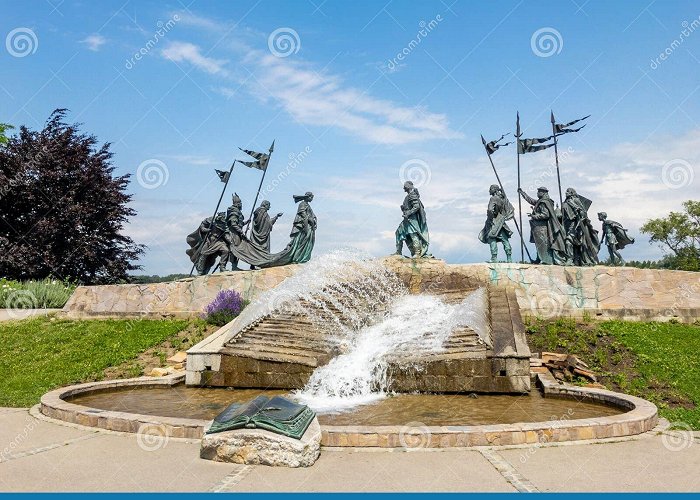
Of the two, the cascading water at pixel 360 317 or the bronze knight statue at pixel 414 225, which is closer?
the cascading water at pixel 360 317

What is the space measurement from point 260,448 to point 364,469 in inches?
38.3

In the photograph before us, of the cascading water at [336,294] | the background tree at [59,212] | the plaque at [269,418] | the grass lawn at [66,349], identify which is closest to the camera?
the plaque at [269,418]

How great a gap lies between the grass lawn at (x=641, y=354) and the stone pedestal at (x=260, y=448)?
4853mm

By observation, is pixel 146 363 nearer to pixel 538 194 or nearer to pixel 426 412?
pixel 426 412

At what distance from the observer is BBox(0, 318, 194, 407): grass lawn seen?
1067cm

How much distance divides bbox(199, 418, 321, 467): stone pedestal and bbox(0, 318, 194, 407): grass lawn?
5.02m

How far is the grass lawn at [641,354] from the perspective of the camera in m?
9.04

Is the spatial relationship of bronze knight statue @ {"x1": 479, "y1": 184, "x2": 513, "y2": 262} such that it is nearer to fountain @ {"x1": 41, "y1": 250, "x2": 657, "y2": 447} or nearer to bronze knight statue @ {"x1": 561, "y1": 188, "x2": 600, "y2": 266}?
bronze knight statue @ {"x1": 561, "y1": 188, "x2": 600, "y2": 266}

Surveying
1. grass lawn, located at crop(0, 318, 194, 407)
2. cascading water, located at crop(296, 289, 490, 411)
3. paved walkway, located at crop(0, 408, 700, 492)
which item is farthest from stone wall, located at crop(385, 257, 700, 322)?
paved walkway, located at crop(0, 408, 700, 492)

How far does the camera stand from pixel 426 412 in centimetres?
786

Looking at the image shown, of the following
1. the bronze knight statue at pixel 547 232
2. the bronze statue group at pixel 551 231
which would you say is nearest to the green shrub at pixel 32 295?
the bronze statue group at pixel 551 231

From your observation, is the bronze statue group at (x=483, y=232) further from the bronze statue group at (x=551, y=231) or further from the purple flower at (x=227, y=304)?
the purple flower at (x=227, y=304)

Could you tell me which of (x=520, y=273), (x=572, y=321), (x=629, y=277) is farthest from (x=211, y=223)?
(x=629, y=277)

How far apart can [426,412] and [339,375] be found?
2.25m
